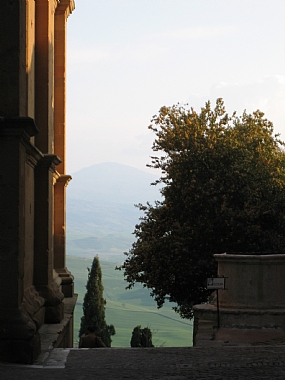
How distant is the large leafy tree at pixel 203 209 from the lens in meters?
30.8

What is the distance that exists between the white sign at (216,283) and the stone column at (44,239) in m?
3.69

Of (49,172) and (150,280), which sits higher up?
(49,172)

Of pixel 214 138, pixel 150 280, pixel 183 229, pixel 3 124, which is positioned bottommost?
pixel 150 280

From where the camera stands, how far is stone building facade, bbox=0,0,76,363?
1187cm

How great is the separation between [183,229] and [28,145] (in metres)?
18.5

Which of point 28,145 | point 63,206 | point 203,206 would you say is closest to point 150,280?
point 203,206

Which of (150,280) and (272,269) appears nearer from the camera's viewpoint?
(272,269)

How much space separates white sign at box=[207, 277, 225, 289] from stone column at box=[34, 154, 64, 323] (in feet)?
12.1

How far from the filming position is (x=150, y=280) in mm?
32344

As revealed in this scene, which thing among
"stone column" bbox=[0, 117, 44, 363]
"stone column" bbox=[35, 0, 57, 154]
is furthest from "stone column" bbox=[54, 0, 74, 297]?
"stone column" bbox=[0, 117, 44, 363]

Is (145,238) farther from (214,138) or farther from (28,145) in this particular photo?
(28,145)

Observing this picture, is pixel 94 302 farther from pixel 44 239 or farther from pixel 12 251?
pixel 12 251

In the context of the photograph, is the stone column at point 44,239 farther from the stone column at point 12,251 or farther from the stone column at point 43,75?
the stone column at point 12,251

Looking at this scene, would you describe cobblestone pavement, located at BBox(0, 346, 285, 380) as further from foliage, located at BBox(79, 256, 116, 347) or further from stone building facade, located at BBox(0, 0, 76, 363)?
foliage, located at BBox(79, 256, 116, 347)
